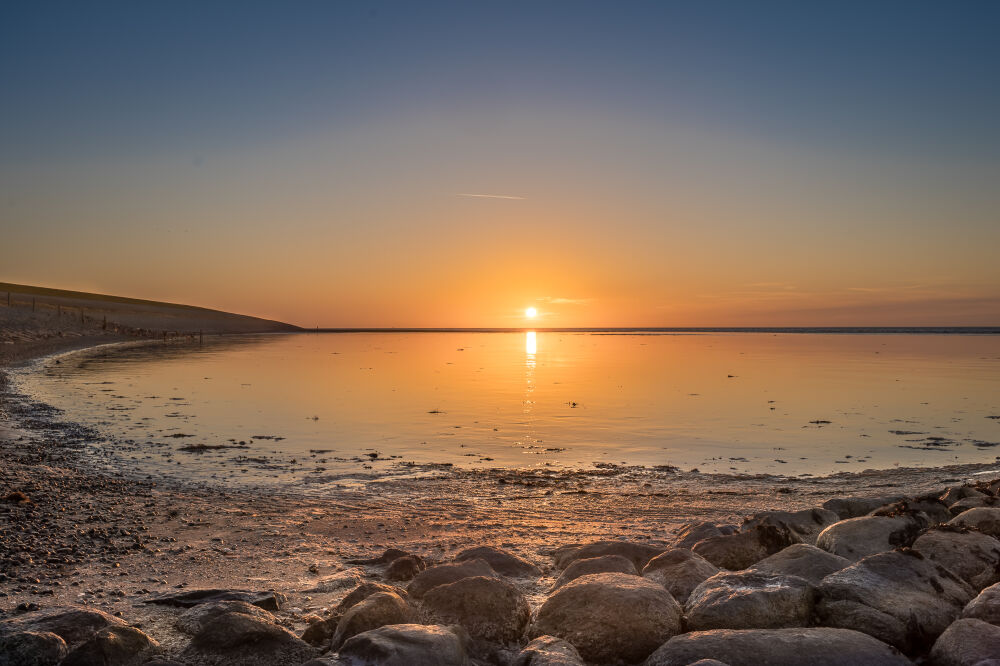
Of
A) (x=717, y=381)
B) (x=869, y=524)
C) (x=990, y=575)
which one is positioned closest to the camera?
(x=990, y=575)

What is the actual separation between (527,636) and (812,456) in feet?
46.0

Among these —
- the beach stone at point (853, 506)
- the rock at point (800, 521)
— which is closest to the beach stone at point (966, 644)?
the rock at point (800, 521)

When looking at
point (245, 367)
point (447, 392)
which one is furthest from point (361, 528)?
point (245, 367)

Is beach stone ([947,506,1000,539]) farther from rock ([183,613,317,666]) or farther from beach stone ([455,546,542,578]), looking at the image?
rock ([183,613,317,666])

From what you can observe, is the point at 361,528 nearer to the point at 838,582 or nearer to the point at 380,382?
the point at 838,582

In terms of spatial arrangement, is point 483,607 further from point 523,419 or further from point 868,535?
point 523,419

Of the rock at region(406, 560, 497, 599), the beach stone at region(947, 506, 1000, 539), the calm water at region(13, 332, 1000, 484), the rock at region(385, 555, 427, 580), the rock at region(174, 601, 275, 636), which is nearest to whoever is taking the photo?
the rock at region(174, 601, 275, 636)

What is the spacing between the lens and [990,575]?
7.28 m

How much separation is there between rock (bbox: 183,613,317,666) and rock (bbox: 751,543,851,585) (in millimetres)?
5121

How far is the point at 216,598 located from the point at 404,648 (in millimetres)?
2971

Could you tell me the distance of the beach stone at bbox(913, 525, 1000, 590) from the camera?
24.1ft

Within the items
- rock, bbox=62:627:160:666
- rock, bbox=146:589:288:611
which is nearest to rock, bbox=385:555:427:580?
rock, bbox=146:589:288:611

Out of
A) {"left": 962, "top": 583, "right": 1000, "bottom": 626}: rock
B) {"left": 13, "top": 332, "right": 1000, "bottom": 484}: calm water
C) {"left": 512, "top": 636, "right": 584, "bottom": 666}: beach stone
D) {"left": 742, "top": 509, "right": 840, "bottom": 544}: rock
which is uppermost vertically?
{"left": 962, "top": 583, "right": 1000, "bottom": 626}: rock

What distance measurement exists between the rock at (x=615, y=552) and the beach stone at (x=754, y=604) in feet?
6.33
